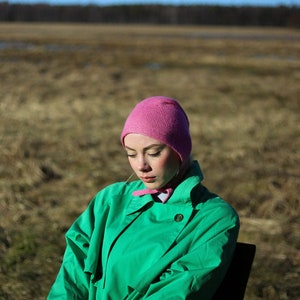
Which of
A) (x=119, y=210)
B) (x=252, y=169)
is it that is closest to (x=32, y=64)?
(x=252, y=169)

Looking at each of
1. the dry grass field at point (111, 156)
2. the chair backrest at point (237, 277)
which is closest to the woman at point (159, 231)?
the chair backrest at point (237, 277)

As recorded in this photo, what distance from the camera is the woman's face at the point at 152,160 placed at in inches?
86.9

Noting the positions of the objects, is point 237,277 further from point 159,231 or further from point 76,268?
point 76,268

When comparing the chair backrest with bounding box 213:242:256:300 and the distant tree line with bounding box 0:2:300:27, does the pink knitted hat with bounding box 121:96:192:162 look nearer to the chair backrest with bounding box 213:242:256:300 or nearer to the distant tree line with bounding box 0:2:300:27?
the chair backrest with bounding box 213:242:256:300

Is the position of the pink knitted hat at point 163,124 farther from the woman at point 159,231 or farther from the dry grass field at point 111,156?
the dry grass field at point 111,156

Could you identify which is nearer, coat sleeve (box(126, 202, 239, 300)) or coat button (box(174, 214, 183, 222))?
coat sleeve (box(126, 202, 239, 300))

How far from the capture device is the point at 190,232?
2.17 meters

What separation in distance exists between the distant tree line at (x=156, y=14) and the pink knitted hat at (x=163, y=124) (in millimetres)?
76936

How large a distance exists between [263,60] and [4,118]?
52.3ft

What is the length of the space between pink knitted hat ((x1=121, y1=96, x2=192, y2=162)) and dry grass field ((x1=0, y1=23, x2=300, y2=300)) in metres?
1.92

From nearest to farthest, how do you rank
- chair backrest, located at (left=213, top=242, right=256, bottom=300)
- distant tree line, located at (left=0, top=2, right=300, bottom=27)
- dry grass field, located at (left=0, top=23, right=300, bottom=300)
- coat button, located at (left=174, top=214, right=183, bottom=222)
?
coat button, located at (left=174, top=214, right=183, bottom=222)
chair backrest, located at (left=213, top=242, right=256, bottom=300)
dry grass field, located at (left=0, top=23, right=300, bottom=300)
distant tree line, located at (left=0, top=2, right=300, bottom=27)

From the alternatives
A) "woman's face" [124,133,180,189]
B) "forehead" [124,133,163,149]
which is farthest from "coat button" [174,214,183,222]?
"forehead" [124,133,163,149]

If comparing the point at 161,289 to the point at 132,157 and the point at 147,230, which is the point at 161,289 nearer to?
the point at 147,230

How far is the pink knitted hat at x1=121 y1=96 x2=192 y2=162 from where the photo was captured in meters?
2.19
